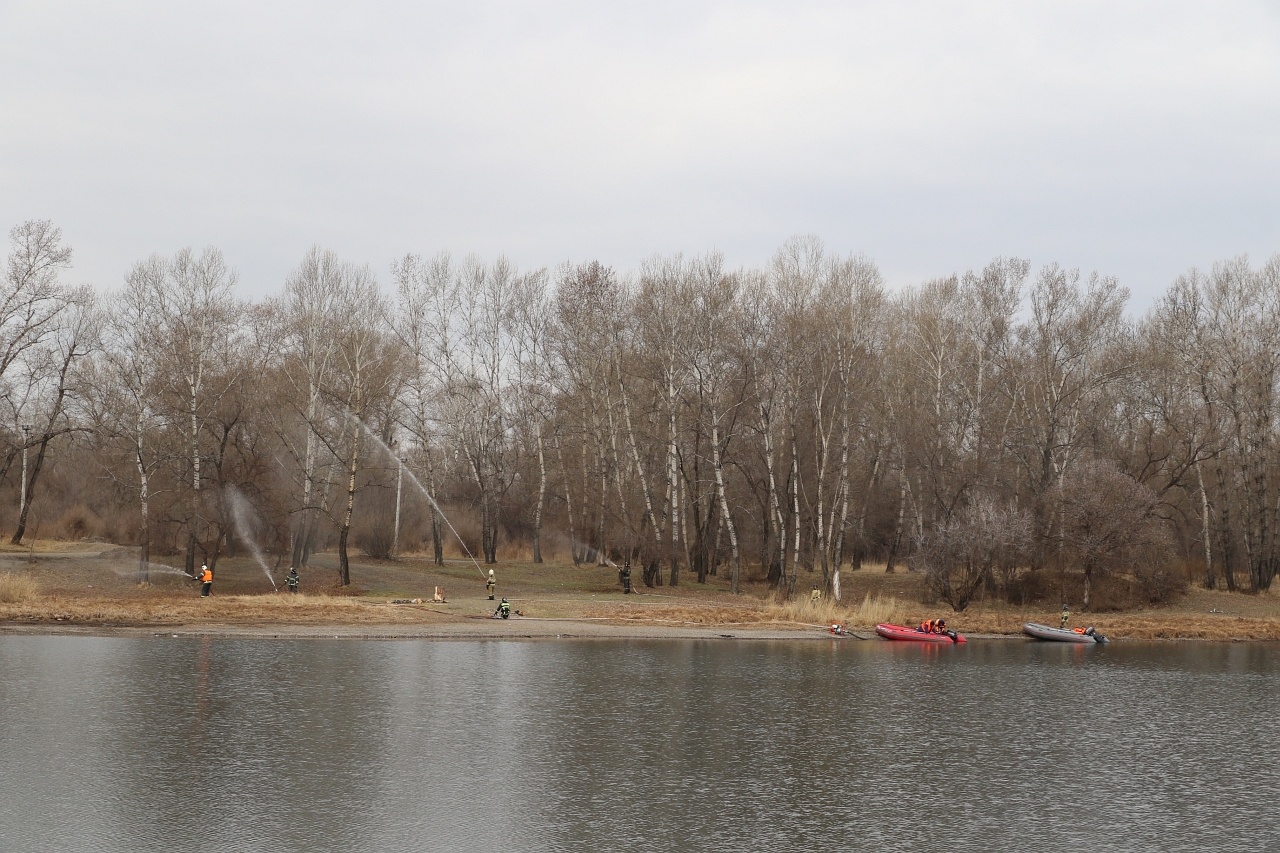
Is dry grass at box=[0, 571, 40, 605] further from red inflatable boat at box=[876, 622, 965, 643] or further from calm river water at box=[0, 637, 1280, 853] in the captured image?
red inflatable boat at box=[876, 622, 965, 643]

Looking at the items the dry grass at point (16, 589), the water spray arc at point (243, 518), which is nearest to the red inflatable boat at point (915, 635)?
the water spray arc at point (243, 518)

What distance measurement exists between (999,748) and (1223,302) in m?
49.9

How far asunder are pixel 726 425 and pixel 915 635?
2206cm

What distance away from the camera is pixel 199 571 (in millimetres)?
59000

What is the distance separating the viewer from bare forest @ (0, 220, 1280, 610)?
57656mm

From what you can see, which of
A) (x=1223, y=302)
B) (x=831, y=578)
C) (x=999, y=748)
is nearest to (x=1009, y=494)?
(x=831, y=578)

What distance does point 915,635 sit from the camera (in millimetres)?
47969

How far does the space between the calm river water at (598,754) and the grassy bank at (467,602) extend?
6.76 meters

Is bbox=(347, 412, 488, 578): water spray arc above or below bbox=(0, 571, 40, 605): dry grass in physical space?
above

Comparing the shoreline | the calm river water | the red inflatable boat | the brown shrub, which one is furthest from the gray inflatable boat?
the brown shrub

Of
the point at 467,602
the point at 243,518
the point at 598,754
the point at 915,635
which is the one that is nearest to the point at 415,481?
the point at 467,602

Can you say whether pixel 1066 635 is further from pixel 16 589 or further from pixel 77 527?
pixel 77 527

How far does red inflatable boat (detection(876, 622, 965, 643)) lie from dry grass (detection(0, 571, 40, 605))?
34.1 metres

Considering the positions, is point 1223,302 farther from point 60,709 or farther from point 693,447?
point 60,709
